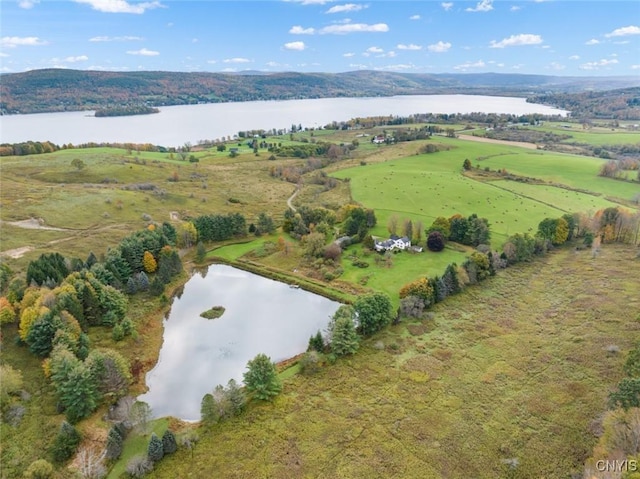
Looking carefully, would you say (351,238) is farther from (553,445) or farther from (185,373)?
(553,445)

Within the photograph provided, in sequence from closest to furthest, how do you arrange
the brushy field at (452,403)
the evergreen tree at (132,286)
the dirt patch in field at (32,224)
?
the brushy field at (452,403) → the evergreen tree at (132,286) → the dirt patch in field at (32,224)

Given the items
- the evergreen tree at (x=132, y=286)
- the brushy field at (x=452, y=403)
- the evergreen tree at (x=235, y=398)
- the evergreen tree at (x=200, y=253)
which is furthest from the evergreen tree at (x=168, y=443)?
the evergreen tree at (x=200, y=253)

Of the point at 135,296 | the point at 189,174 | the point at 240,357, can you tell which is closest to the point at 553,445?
the point at 240,357

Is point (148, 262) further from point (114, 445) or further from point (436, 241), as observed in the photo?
point (436, 241)

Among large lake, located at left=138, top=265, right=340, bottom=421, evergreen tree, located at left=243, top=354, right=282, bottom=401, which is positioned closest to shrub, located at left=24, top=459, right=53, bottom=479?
large lake, located at left=138, top=265, right=340, bottom=421

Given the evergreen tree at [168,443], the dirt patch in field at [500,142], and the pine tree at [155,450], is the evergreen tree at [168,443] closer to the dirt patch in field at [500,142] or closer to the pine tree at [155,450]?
the pine tree at [155,450]
